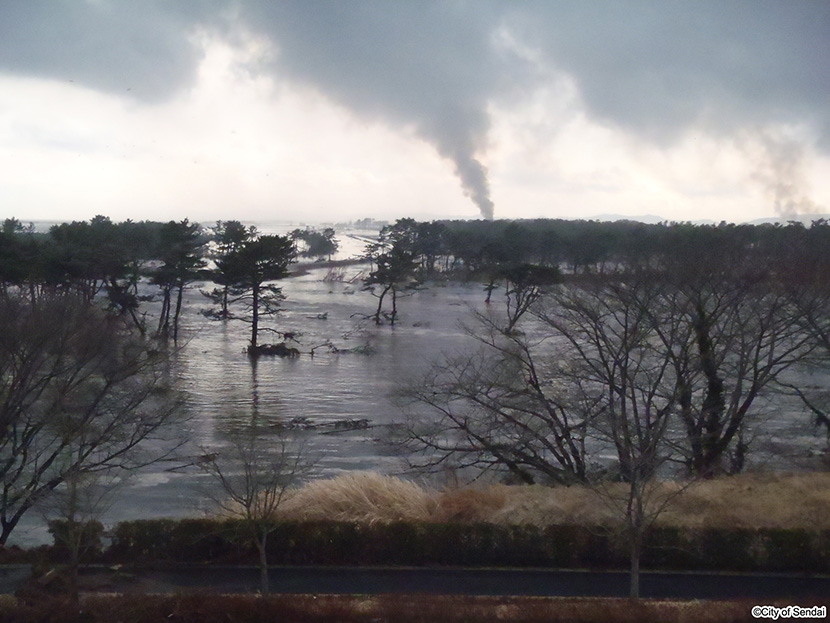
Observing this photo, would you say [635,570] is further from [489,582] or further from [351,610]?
[351,610]

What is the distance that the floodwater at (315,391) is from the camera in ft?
39.0

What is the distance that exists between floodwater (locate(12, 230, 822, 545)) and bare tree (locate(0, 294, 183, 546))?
1.09m

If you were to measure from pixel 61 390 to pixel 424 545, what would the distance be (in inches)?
213

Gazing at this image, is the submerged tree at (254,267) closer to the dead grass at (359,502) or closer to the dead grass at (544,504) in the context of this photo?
the dead grass at (359,502)

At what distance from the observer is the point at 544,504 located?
9.06 meters

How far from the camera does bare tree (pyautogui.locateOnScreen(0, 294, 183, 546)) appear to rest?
9.41 meters

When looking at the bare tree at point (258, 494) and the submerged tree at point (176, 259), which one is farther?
the submerged tree at point (176, 259)

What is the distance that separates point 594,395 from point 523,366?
1349 mm

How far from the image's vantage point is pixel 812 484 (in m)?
9.88

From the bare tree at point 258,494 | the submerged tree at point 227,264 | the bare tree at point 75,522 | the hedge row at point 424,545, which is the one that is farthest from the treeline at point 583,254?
the bare tree at point 75,522

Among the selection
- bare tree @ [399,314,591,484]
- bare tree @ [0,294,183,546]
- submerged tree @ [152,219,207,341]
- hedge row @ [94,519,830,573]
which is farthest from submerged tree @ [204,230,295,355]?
hedge row @ [94,519,830,573]

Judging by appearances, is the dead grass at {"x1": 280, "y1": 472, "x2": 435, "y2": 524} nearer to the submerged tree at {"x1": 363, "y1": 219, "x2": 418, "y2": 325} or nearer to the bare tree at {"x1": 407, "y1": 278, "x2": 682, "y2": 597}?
the bare tree at {"x1": 407, "y1": 278, "x2": 682, "y2": 597}

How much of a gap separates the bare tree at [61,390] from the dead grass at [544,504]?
2823 mm

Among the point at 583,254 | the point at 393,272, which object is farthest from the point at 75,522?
the point at 393,272
